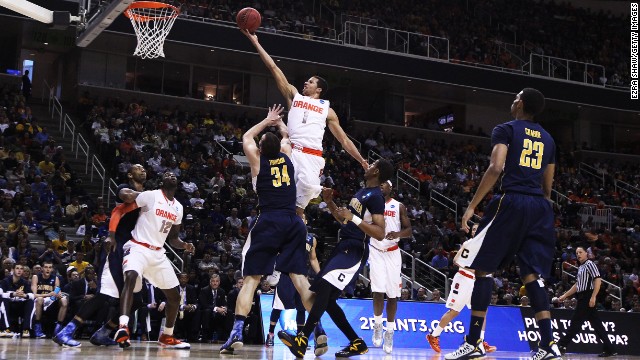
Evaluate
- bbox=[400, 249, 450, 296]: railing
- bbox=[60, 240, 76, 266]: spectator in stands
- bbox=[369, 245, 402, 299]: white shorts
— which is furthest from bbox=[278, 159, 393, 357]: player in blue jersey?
bbox=[400, 249, 450, 296]: railing

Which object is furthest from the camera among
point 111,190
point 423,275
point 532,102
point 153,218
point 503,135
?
point 111,190

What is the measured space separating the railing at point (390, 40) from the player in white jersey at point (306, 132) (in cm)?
2009

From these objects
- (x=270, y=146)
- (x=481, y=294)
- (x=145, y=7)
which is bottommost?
(x=481, y=294)

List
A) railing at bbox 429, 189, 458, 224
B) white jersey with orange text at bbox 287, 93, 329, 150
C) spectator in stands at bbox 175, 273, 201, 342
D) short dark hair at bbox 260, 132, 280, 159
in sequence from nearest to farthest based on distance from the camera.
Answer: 1. short dark hair at bbox 260, 132, 280, 159
2. white jersey with orange text at bbox 287, 93, 329, 150
3. spectator in stands at bbox 175, 273, 201, 342
4. railing at bbox 429, 189, 458, 224

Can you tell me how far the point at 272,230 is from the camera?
8.03m

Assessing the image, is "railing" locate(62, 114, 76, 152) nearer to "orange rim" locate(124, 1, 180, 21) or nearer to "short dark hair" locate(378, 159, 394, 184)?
"orange rim" locate(124, 1, 180, 21)

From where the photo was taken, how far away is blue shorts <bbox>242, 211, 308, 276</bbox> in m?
8.04

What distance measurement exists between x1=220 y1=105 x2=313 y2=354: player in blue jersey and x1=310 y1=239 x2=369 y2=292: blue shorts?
25cm

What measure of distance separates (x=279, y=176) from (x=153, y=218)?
2367 mm

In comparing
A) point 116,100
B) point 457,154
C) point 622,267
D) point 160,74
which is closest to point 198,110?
point 160,74

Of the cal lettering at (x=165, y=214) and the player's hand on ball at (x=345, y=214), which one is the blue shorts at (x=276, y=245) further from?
the cal lettering at (x=165, y=214)

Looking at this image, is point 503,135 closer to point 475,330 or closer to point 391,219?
point 475,330

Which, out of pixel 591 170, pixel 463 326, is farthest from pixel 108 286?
pixel 591 170

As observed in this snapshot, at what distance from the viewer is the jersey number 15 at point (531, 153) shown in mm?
7164
